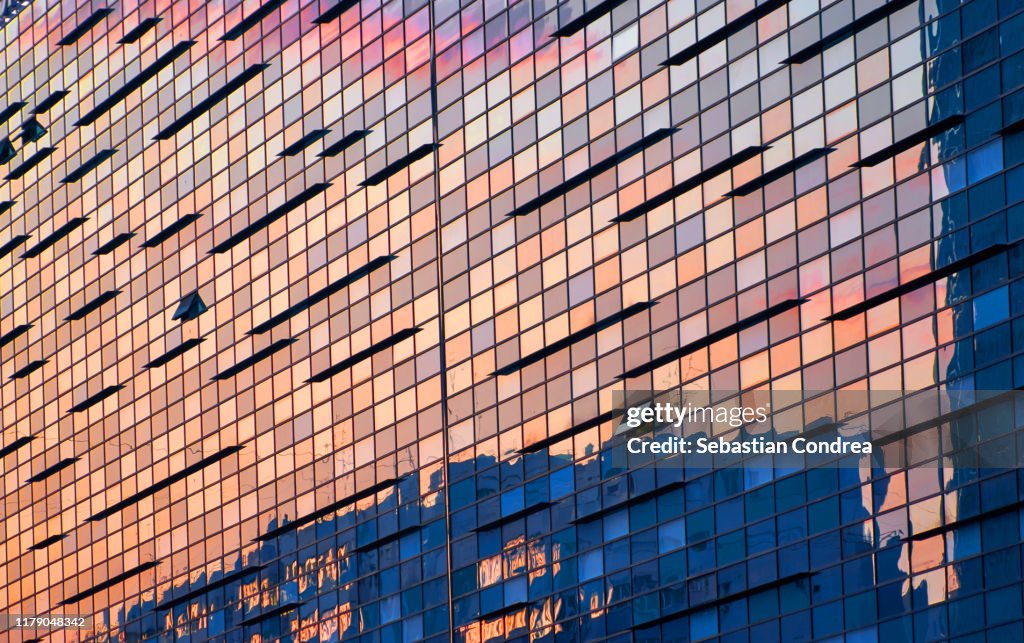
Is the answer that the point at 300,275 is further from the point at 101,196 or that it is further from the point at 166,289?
the point at 101,196

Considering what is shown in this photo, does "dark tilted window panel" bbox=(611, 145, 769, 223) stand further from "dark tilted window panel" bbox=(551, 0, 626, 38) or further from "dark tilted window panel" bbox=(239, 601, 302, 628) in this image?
Answer: "dark tilted window panel" bbox=(239, 601, 302, 628)

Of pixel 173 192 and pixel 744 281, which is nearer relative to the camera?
pixel 744 281

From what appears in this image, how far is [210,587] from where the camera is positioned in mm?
108312

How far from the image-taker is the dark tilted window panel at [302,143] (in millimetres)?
103562

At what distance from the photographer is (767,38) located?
82.1 metres

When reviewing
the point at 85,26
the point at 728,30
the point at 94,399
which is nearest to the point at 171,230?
the point at 94,399

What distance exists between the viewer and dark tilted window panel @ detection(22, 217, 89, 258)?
120688mm

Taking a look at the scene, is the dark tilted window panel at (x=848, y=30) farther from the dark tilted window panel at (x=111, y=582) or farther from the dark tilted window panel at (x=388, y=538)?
the dark tilted window panel at (x=111, y=582)

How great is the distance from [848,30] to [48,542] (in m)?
61.1

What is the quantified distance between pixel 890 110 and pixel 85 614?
5835 centimetres

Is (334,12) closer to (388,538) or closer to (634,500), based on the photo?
A: (388,538)

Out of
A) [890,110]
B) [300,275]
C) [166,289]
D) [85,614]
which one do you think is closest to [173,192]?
[166,289]

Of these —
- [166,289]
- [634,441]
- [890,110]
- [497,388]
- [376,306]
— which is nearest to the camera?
[890,110]

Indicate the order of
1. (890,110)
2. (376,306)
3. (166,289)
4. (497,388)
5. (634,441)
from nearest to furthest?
(890,110) < (634,441) < (497,388) < (376,306) < (166,289)
